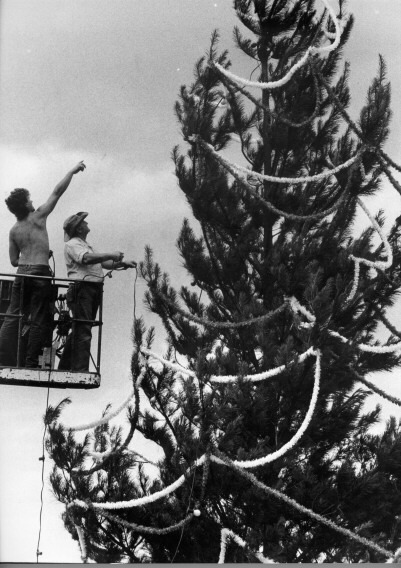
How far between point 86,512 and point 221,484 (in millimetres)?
1066

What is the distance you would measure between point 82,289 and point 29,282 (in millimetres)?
418

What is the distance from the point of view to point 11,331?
32.4 feet

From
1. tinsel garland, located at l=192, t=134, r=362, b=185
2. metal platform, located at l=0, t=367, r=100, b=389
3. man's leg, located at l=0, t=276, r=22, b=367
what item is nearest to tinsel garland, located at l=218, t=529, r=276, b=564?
metal platform, located at l=0, t=367, r=100, b=389

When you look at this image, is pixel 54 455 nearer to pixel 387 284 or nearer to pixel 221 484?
pixel 221 484

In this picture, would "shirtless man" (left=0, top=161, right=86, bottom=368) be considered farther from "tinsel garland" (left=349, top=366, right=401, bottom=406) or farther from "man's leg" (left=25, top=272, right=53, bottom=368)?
"tinsel garland" (left=349, top=366, right=401, bottom=406)

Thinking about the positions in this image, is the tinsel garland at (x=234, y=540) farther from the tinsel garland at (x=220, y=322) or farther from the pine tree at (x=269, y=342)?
the tinsel garland at (x=220, y=322)

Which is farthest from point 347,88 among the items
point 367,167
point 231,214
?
point 231,214

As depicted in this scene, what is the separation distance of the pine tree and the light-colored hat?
69 cm

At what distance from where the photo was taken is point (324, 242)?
11.4 m

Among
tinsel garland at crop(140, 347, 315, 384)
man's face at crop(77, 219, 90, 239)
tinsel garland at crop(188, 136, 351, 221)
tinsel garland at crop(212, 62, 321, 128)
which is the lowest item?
tinsel garland at crop(140, 347, 315, 384)

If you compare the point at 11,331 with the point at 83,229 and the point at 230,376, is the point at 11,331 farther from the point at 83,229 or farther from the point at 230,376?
the point at 230,376

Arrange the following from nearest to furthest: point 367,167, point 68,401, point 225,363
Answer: point 68,401 < point 225,363 < point 367,167

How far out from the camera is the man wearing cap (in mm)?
9805

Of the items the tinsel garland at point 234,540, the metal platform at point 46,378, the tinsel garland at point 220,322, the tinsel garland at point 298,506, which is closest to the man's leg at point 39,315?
the metal platform at point 46,378
